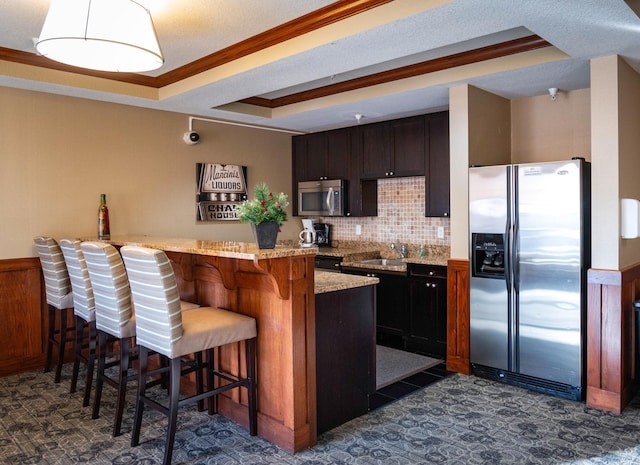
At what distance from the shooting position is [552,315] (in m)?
3.47

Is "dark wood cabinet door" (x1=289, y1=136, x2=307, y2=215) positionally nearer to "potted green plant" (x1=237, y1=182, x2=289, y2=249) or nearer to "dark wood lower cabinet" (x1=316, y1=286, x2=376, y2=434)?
"dark wood lower cabinet" (x1=316, y1=286, x2=376, y2=434)

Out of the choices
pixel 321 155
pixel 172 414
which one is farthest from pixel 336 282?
pixel 321 155

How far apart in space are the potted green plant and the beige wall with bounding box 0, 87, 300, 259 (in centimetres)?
244

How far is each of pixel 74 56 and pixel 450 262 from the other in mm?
3016

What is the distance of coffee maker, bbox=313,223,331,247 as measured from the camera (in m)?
6.16

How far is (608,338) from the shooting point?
3262mm

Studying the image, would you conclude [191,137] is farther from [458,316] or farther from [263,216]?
[458,316]

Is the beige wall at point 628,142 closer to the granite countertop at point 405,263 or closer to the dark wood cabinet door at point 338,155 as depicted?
the granite countertop at point 405,263

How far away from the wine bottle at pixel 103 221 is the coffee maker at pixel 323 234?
2595mm

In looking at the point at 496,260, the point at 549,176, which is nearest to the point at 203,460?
the point at 496,260

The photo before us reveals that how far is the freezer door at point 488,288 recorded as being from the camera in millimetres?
3691

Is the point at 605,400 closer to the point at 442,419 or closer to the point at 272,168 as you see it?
the point at 442,419

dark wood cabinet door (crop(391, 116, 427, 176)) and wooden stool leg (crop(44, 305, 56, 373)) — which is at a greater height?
dark wood cabinet door (crop(391, 116, 427, 176))

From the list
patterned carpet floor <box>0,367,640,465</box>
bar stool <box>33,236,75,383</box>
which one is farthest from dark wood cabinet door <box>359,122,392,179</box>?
bar stool <box>33,236,75,383</box>
